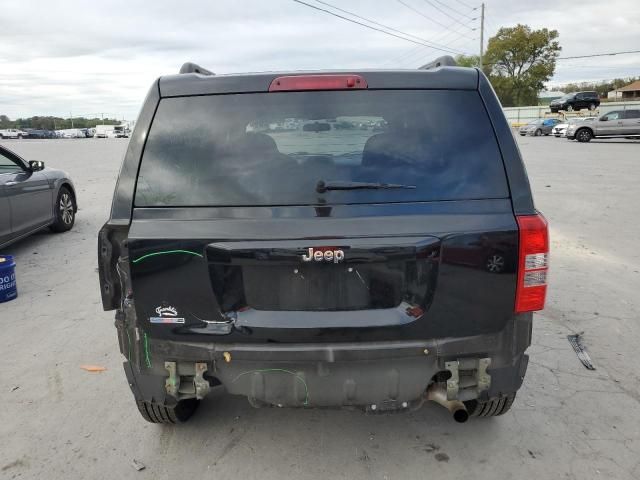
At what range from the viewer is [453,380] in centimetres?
252

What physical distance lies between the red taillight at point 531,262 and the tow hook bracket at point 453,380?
391 mm

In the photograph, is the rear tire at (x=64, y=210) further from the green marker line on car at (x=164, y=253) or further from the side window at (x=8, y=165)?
the green marker line on car at (x=164, y=253)

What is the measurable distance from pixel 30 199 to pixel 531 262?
704 cm

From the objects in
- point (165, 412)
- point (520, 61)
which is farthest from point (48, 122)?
point (165, 412)

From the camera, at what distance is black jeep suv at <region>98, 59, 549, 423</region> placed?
238 cm

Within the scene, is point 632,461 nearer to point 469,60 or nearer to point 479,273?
point 479,273

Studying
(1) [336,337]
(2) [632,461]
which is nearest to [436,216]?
(1) [336,337]

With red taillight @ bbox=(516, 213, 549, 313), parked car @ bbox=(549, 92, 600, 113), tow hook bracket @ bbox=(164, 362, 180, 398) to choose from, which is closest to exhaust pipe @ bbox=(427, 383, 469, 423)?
red taillight @ bbox=(516, 213, 549, 313)

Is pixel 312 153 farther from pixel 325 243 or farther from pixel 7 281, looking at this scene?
pixel 7 281

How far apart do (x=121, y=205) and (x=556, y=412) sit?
2811mm

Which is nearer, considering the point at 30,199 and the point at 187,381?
the point at 187,381

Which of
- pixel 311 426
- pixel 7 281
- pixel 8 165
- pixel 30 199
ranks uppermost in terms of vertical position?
pixel 8 165

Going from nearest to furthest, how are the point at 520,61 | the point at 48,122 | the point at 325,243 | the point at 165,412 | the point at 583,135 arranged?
the point at 325,243 → the point at 165,412 → the point at 583,135 → the point at 520,61 → the point at 48,122

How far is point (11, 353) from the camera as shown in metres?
4.27
